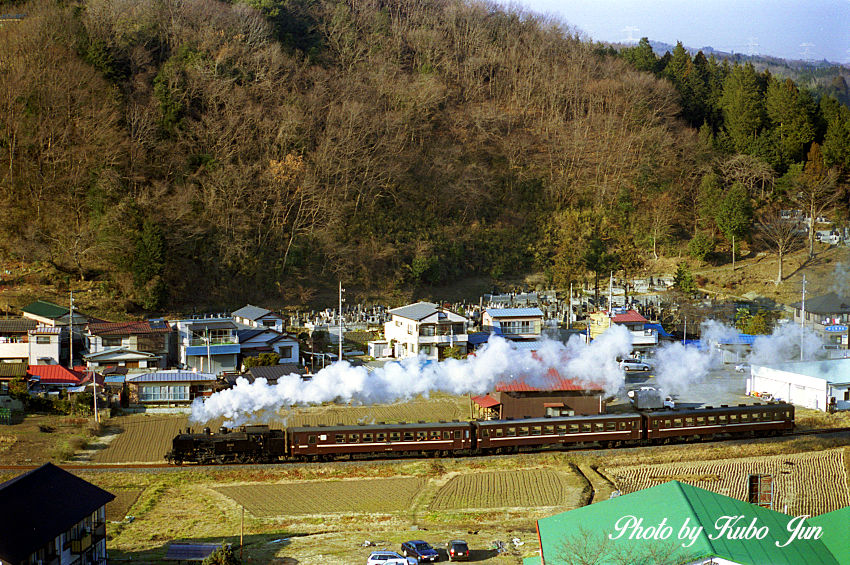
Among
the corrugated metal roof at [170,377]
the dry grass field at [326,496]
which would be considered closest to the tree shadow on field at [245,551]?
the dry grass field at [326,496]

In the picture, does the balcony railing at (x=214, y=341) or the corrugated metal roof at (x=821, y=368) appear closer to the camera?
the corrugated metal roof at (x=821, y=368)

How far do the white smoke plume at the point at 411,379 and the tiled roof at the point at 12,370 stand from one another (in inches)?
314

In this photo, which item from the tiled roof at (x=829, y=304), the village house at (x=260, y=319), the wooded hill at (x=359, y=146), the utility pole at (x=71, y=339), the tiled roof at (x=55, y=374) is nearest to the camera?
the tiled roof at (x=55, y=374)

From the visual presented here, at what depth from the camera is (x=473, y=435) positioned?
2220 centimetres

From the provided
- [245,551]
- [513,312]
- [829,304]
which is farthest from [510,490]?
[829,304]

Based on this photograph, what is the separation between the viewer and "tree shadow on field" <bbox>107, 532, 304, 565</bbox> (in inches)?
595

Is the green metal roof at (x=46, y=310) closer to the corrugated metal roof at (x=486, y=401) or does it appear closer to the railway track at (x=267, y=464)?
the railway track at (x=267, y=464)

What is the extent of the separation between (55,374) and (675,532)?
21589 millimetres

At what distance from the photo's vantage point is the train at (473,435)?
829 inches

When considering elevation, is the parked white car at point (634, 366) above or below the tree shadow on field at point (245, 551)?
above

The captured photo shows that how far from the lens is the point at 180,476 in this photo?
20.2m

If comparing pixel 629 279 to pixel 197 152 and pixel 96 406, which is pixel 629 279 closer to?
pixel 197 152

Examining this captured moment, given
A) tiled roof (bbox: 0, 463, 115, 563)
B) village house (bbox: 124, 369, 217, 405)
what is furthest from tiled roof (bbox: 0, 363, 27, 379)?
tiled roof (bbox: 0, 463, 115, 563)

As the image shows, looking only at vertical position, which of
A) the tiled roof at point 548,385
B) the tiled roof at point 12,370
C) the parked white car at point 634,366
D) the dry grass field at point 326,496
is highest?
the tiled roof at point 548,385
